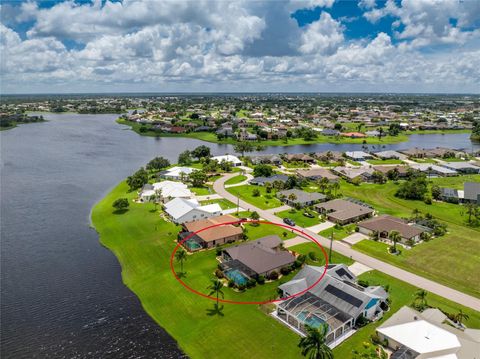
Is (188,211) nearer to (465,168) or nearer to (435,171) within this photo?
(435,171)

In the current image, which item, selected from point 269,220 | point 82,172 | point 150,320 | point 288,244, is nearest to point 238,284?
point 150,320

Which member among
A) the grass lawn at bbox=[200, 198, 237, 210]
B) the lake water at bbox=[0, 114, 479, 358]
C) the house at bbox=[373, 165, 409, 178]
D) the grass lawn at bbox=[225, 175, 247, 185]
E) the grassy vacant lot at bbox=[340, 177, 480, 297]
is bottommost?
the lake water at bbox=[0, 114, 479, 358]

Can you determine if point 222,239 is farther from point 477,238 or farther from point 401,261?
point 477,238

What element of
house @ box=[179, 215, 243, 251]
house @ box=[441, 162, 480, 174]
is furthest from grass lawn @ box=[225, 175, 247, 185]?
house @ box=[441, 162, 480, 174]

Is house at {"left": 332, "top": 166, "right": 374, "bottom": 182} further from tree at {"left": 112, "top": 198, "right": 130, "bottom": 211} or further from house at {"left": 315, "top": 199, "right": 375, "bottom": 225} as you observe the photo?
tree at {"left": 112, "top": 198, "right": 130, "bottom": 211}

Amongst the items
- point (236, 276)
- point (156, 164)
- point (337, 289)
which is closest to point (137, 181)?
point (156, 164)

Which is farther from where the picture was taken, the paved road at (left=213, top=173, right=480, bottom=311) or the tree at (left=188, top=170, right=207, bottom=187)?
the tree at (left=188, top=170, right=207, bottom=187)

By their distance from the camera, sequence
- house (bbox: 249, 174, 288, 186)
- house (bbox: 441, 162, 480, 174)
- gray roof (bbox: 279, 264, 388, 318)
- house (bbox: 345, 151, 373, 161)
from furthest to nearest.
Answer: house (bbox: 345, 151, 373, 161)
house (bbox: 441, 162, 480, 174)
house (bbox: 249, 174, 288, 186)
gray roof (bbox: 279, 264, 388, 318)
